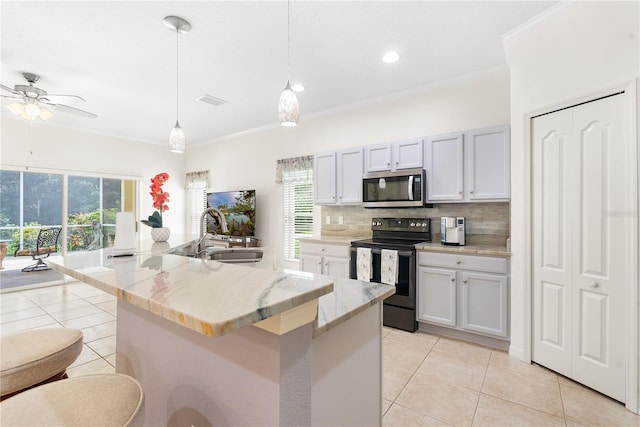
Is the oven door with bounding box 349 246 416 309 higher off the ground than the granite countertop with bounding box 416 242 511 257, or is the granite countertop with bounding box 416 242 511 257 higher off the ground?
the granite countertop with bounding box 416 242 511 257

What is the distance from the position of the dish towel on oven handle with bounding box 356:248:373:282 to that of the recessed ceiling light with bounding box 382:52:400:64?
199cm

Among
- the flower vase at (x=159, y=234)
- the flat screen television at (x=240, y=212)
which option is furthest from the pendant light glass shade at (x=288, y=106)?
the flat screen television at (x=240, y=212)

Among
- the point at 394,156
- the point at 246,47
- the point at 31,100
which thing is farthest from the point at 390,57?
the point at 31,100

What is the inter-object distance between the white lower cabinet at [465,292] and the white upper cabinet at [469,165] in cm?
67

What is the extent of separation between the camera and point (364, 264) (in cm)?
347

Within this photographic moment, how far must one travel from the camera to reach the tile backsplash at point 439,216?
3.24 m

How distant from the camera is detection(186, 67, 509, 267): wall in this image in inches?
132

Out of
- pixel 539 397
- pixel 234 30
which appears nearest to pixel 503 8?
pixel 234 30

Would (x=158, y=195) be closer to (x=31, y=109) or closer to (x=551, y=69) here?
(x=31, y=109)

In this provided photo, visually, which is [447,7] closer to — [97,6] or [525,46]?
[525,46]

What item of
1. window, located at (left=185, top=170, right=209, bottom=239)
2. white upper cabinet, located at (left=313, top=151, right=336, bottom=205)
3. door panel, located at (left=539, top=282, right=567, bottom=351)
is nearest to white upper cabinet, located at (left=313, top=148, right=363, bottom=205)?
white upper cabinet, located at (left=313, top=151, right=336, bottom=205)

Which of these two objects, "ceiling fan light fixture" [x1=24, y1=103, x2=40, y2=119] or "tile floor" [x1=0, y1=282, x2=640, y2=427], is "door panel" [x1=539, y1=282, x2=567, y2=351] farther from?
"ceiling fan light fixture" [x1=24, y1=103, x2=40, y2=119]

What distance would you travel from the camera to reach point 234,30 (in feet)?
8.41

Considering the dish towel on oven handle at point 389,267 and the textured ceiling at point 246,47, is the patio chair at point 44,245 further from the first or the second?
the dish towel on oven handle at point 389,267
